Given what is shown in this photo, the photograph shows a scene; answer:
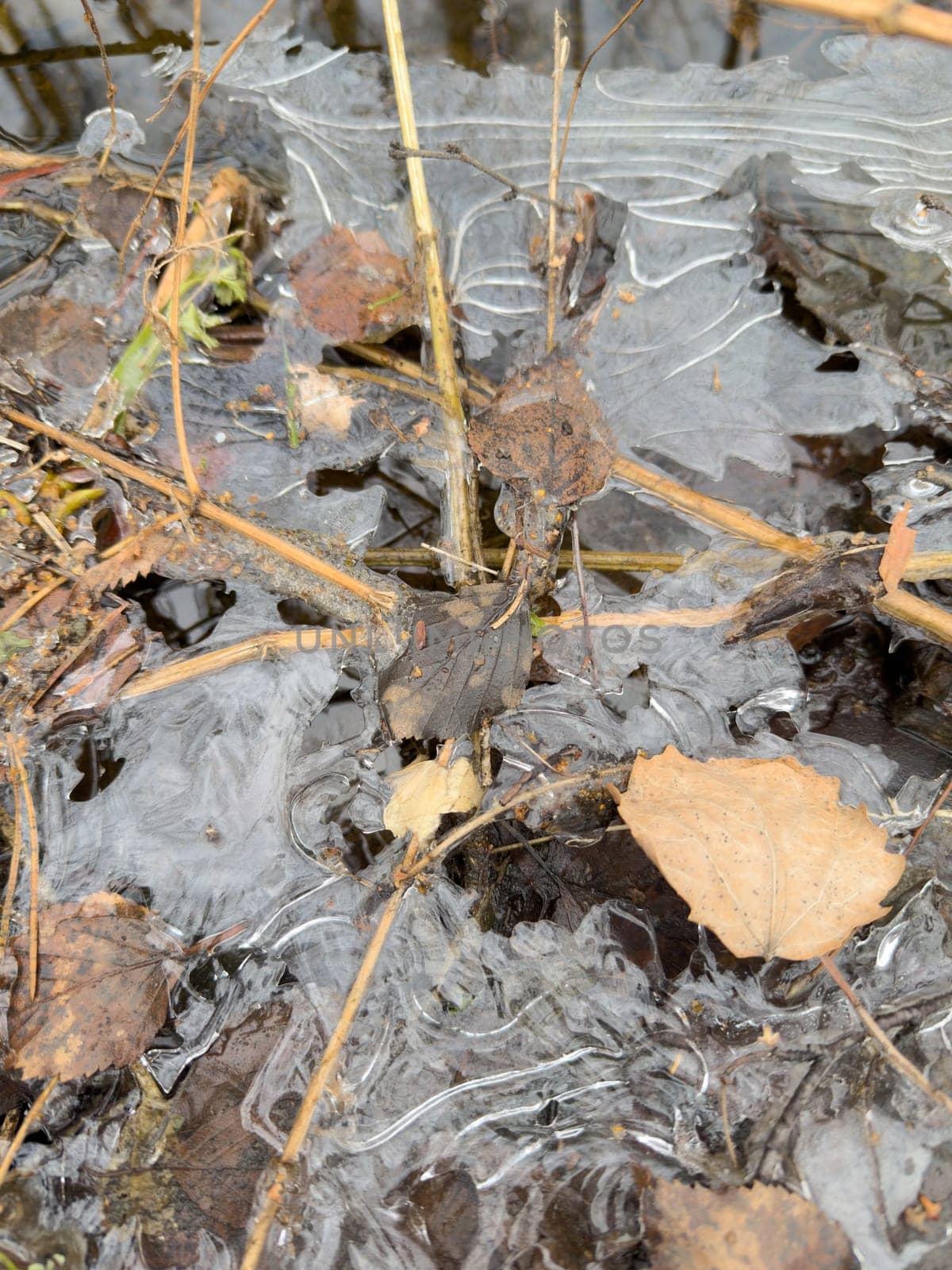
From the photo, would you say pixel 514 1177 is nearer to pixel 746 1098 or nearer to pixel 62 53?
pixel 746 1098

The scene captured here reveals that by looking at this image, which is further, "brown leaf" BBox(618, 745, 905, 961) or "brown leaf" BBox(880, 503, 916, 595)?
"brown leaf" BBox(880, 503, 916, 595)

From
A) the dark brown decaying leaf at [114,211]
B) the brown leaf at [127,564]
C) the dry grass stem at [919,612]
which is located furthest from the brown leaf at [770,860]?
the dark brown decaying leaf at [114,211]

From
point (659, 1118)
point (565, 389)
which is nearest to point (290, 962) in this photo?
point (659, 1118)

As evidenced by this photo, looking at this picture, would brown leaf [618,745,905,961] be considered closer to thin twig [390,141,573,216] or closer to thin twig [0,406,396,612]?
thin twig [0,406,396,612]

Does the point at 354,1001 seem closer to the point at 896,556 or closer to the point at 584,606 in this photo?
the point at 584,606

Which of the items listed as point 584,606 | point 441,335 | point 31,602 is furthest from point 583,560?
point 31,602

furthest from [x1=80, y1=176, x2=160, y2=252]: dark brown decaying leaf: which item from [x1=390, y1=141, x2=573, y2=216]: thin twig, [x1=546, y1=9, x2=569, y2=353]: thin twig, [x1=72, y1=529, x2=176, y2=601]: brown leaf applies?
[x1=546, y1=9, x2=569, y2=353]: thin twig
